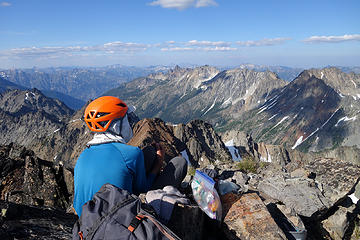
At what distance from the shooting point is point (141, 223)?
356 centimetres

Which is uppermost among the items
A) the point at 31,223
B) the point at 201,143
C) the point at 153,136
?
the point at 31,223

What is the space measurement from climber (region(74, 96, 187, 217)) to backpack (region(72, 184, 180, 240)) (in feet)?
3.24

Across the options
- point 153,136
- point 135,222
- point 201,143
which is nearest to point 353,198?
point 135,222

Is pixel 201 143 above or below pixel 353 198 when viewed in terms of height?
below

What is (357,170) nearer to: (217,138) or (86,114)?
(86,114)

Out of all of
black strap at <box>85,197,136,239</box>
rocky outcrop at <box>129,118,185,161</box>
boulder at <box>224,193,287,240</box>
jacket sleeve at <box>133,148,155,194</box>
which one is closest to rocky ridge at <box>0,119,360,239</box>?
boulder at <box>224,193,287,240</box>

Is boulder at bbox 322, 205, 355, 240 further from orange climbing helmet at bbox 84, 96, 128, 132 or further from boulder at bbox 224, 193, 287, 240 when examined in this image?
orange climbing helmet at bbox 84, 96, 128, 132

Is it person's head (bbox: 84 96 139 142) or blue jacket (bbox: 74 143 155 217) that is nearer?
blue jacket (bbox: 74 143 155 217)

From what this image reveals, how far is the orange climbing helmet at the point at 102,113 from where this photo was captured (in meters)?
5.59

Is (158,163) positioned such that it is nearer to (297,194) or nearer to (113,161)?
(113,161)

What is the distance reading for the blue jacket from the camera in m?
4.93

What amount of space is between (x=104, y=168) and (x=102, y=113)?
1335mm

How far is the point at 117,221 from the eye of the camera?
361 centimetres

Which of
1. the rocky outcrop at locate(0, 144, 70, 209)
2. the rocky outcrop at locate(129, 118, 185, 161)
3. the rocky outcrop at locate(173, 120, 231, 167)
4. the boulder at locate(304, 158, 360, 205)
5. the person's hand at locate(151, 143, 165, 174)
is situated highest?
the person's hand at locate(151, 143, 165, 174)
